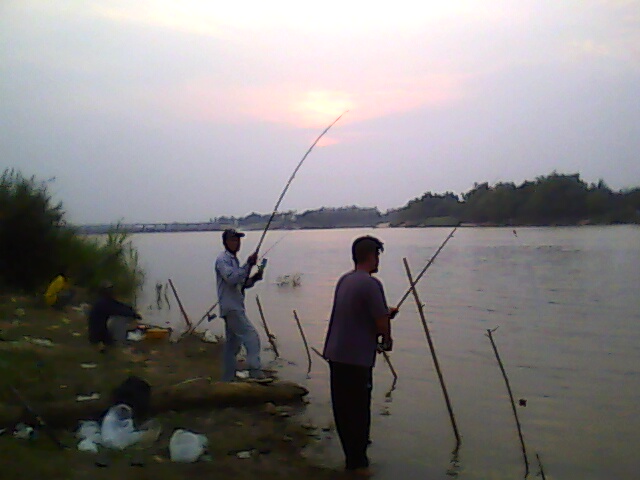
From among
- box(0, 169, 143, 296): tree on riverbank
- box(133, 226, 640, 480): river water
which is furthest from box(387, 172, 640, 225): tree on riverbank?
box(0, 169, 143, 296): tree on riverbank

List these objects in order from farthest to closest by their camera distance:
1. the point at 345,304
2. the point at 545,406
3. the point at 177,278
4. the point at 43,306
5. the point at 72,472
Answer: the point at 177,278
the point at 43,306
the point at 545,406
the point at 345,304
the point at 72,472

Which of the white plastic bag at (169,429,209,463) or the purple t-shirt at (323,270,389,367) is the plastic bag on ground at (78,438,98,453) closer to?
the white plastic bag at (169,429,209,463)

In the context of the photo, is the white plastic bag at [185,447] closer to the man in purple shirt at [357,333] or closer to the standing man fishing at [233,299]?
the man in purple shirt at [357,333]

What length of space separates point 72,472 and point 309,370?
690cm

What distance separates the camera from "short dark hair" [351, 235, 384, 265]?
4863 millimetres

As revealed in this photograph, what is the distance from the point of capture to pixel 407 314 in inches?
706

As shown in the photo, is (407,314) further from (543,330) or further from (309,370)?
(309,370)

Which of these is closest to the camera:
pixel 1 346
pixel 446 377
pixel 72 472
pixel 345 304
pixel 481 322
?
pixel 72 472

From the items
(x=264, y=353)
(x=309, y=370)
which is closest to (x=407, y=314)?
(x=264, y=353)

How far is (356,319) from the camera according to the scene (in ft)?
15.6

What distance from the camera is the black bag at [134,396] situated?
18.7ft

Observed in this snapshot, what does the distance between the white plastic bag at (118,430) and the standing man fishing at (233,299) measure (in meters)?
1.81

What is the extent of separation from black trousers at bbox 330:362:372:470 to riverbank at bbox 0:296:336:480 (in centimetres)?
60

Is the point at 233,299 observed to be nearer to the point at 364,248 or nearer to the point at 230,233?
the point at 230,233
